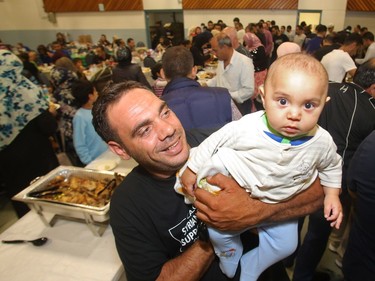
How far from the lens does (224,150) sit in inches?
48.2

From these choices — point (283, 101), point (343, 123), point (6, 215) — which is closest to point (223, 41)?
point (343, 123)

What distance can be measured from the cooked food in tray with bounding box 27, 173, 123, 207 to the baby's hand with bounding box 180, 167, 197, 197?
0.70 meters

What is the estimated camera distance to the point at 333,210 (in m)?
1.31

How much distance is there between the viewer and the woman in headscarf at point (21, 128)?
242cm

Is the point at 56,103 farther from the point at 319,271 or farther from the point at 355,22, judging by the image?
the point at 355,22

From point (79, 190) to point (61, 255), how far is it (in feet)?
1.47

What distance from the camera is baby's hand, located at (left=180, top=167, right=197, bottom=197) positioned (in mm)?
1255

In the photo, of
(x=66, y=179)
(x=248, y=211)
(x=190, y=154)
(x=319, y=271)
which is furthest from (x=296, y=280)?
(x=66, y=179)

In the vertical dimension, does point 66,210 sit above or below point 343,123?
below

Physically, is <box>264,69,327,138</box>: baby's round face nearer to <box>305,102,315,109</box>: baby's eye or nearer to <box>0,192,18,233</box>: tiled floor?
<box>305,102,315,109</box>: baby's eye

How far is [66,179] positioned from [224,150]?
1.39 m

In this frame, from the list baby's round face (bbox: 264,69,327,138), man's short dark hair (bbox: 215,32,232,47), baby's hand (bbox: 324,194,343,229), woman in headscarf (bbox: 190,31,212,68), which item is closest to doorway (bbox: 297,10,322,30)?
woman in headscarf (bbox: 190,31,212,68)

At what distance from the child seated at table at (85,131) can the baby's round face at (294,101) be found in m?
2.36

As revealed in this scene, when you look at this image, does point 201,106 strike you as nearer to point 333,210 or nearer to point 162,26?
point 333,210
